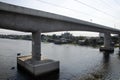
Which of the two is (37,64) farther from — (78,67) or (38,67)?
(78,67)

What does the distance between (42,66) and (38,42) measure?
13.9 feet

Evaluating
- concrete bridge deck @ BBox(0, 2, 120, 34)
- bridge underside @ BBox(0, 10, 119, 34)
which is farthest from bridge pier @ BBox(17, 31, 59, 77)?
concrete bridge deck @ BBox(0, 2, 120, 34)

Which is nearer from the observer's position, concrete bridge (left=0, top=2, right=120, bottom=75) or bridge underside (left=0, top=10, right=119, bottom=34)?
concrete bridge (left=0, top=2, right=120, bottom=75)

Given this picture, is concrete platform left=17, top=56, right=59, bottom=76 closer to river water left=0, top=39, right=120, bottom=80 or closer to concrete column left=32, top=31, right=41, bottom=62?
concrete column left=32, top=31, right=41, bottom=62

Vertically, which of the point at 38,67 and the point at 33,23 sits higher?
the point at 33,23

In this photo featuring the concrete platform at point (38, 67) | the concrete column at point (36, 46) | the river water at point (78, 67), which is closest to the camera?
the concrete platform at point (38, 67)

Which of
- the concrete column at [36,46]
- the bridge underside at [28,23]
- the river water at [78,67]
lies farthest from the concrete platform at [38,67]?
the bridge underside at [28,23]

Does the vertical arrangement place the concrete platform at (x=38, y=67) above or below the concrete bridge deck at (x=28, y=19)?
below

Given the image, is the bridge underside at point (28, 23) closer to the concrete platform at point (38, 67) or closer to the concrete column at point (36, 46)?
the concrete column at point (36, 46)

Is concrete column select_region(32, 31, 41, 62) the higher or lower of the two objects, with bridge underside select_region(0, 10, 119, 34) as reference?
lower

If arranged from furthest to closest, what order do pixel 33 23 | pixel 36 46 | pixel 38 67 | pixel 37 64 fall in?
pixel 36 46 < pixel 33 23 < pixel 37 64 < pixel 38 67

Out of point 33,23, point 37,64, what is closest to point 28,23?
point 33,23

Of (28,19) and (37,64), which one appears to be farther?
(37,64)

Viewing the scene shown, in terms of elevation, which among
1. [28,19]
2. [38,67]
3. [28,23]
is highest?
[28,19]
